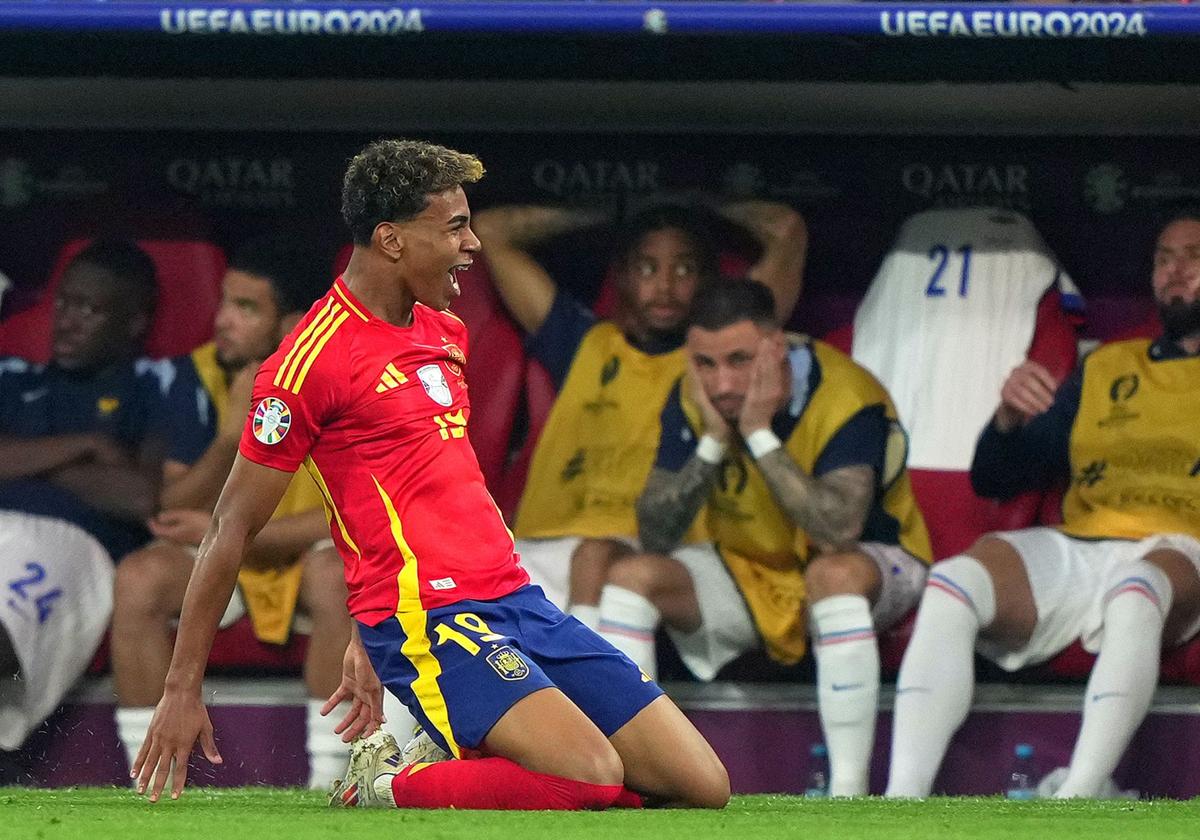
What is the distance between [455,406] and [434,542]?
29 cm

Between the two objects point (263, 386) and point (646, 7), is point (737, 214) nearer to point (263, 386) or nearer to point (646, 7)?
point (646, 7)

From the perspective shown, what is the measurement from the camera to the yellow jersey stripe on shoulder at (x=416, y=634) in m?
3.81

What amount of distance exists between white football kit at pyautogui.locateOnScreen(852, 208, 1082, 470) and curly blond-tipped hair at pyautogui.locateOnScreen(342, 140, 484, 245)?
2547mm

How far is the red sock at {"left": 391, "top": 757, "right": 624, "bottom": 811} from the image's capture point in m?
3.71

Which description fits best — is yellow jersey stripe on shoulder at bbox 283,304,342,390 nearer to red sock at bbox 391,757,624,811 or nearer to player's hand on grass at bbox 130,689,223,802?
player's hand on grass at bbox 130,689,223,802

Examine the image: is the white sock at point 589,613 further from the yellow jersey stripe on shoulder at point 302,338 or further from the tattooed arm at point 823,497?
the yellow jersey stripe on shoulder at point 302,338

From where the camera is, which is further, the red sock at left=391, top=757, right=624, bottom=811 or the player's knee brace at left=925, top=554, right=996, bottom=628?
the player's knee brace at left=925, top=554, right=996, bottom=628

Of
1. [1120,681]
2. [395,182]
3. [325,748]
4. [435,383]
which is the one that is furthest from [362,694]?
[1120,681]

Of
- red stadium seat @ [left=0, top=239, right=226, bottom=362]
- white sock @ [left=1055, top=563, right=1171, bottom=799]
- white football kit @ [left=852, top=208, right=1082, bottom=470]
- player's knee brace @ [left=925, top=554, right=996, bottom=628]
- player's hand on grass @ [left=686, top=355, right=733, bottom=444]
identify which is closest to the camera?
white sock @ [left=1055, top=563, right=1171, bottom=799]

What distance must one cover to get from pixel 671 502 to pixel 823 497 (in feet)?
1.49

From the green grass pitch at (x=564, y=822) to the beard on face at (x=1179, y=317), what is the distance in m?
2.00

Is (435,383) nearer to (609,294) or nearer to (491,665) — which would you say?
(491,665)

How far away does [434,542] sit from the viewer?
3832mm

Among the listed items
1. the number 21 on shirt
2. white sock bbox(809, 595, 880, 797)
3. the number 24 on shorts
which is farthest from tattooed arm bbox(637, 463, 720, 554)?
the number 24 on shorts
